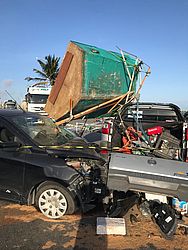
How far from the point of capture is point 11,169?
4336mm

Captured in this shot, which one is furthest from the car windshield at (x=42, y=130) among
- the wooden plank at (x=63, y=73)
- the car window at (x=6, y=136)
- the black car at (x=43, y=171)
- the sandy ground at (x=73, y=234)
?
the wooden plank at (x=63, y=73)

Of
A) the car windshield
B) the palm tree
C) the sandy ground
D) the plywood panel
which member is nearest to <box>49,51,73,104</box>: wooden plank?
the plywood panel

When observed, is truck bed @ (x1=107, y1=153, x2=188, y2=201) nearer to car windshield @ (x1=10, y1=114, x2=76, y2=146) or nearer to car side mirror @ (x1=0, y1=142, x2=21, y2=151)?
car windshield @ (x1=10, y1=114, x2=76, y2=146)

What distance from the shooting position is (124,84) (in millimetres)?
7445

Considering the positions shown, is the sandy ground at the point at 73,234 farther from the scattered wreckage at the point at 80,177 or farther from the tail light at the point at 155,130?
the tail light at the point at 155,130

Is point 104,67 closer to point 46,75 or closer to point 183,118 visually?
point 183,118

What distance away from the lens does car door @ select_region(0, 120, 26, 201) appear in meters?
4.29

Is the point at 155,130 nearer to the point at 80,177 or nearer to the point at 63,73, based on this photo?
the point at 80,177

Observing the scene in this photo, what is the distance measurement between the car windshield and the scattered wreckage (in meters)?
0.03

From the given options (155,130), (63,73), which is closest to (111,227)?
(155,130)

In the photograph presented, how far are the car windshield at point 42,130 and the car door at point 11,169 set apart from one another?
1.06 feet

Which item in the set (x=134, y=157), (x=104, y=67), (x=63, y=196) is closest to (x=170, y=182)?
(x=134, y=157)

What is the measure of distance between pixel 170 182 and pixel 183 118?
1769 millimetres

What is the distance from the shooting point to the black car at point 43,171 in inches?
161
